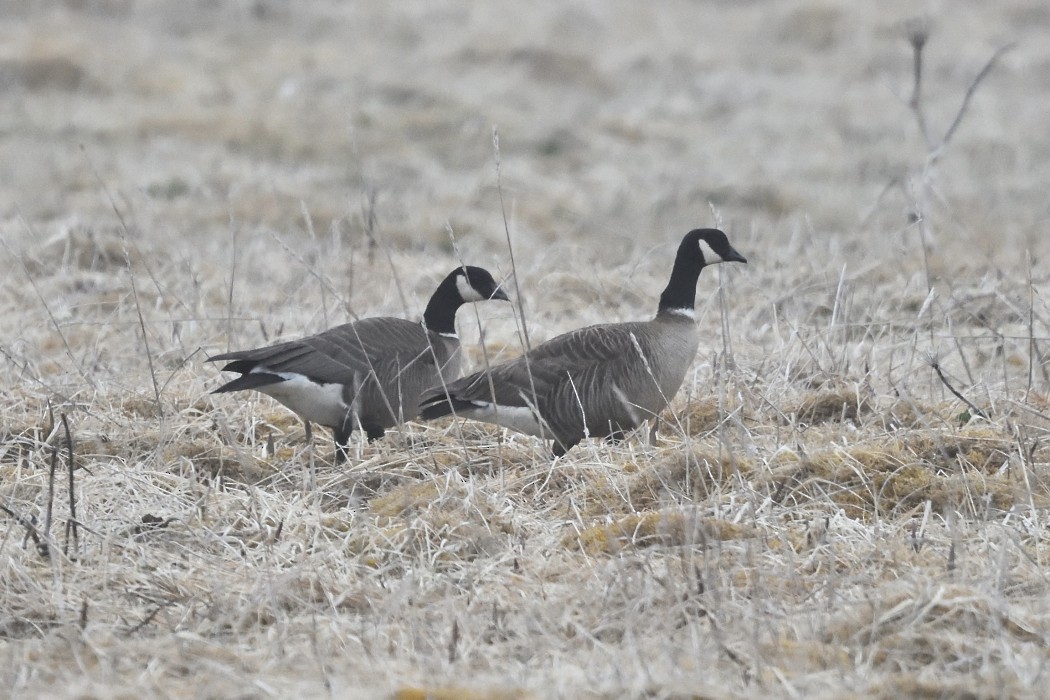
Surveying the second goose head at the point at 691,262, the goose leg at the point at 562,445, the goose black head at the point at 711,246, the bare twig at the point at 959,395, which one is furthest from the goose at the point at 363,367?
the bare twig at the point at 959,395

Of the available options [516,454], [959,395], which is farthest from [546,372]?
[959,395]

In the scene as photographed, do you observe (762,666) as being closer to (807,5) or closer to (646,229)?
(646,229)

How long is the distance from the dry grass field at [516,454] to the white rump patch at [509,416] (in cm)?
9

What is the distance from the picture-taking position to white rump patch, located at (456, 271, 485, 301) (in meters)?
6.22

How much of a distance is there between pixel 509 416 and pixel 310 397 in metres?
0.79

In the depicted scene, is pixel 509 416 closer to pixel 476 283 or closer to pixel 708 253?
pixel 476 283

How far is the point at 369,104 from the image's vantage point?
1574 centimetres

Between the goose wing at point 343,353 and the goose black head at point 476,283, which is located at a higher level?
the goose black head at point 476,283

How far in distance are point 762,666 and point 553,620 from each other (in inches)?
24.4

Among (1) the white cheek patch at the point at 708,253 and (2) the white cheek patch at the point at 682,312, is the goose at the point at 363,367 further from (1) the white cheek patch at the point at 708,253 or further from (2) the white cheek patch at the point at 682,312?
(1) the white cheek patch at the point at 708,253

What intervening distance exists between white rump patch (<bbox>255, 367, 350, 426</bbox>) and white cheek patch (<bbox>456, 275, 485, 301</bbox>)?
950 millimetres

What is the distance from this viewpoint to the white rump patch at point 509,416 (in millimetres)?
5383

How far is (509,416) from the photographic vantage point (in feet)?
17.8

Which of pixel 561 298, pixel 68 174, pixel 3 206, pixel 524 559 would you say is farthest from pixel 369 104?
pixel 524 559
